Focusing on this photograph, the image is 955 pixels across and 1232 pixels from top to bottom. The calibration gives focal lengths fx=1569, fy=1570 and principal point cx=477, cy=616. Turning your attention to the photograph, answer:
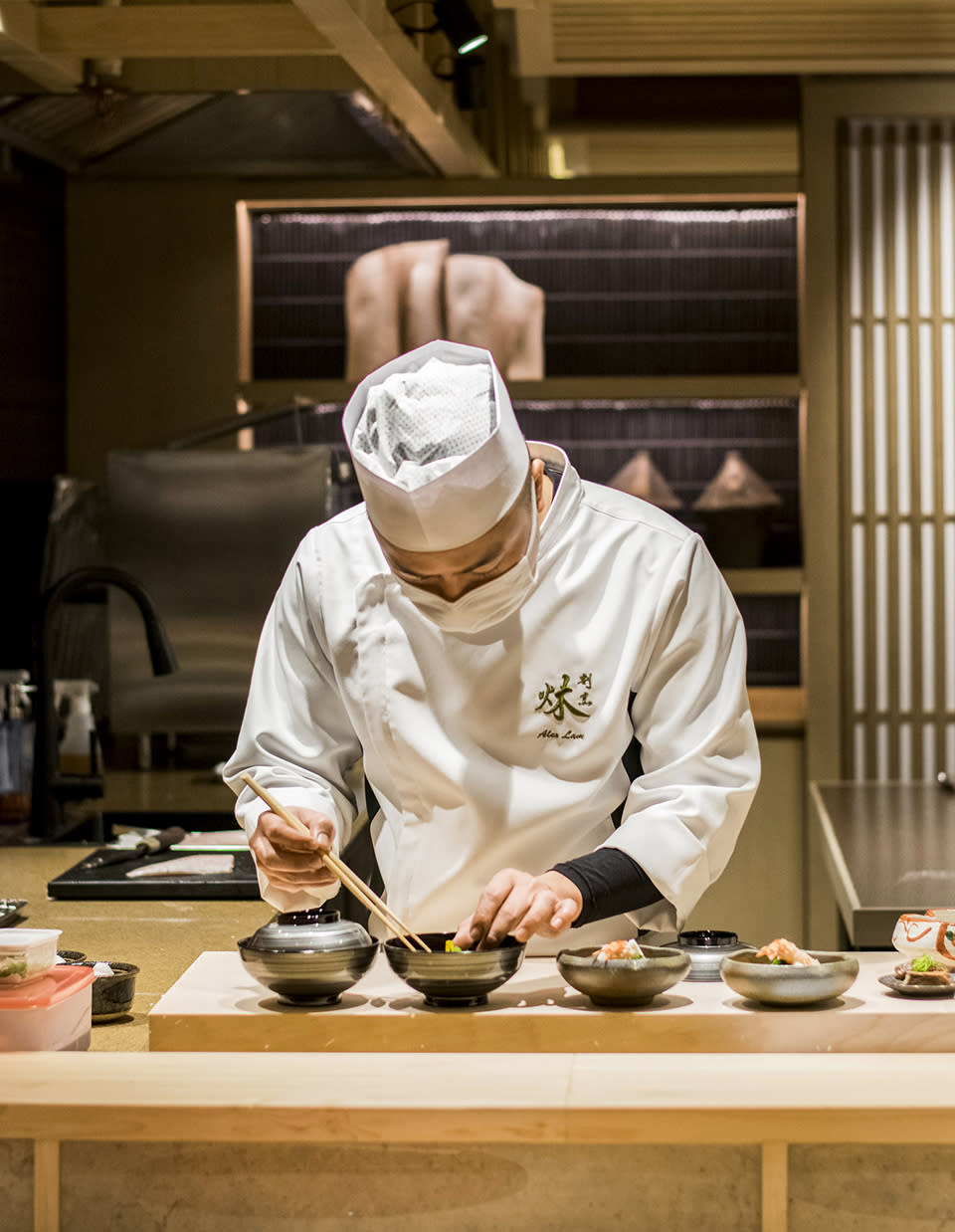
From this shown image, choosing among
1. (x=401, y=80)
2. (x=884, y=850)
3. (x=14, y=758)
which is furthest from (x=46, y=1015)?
(x=401, y=80)

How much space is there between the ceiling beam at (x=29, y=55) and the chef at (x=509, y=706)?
1621 millimetres

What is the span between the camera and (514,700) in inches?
77.7

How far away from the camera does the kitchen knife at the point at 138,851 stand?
2.70 meters

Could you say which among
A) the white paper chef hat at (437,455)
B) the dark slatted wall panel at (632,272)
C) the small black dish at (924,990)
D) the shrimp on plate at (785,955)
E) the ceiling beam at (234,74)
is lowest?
the small black dish at (924,990)

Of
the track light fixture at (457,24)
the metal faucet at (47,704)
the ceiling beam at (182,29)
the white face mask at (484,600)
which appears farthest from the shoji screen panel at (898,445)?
the white face mask at (484,600)

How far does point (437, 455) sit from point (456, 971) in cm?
54

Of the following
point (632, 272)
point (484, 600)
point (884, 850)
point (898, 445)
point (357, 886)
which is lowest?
point (884, 850)

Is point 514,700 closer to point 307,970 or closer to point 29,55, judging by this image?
point 307,970

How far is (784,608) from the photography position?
5.07 m

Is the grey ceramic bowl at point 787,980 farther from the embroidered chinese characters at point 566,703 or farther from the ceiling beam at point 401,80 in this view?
the ceiling beam at point 401,80

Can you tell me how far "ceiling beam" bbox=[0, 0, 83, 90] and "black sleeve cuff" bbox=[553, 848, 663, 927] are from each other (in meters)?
2.21

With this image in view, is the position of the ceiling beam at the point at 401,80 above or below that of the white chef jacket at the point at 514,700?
above

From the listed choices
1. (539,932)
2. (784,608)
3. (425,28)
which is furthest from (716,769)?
(784,608)

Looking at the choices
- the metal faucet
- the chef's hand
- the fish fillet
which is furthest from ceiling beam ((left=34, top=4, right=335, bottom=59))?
the chef's hand
